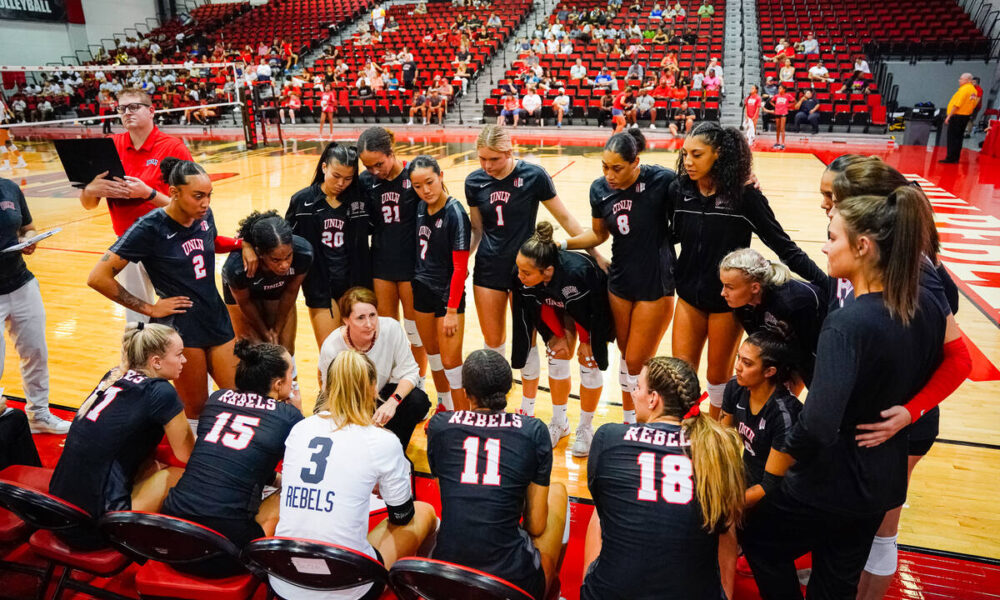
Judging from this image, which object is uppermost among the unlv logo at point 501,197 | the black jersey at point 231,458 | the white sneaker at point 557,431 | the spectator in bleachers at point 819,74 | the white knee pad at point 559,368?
the spectator in bleachers at point 819,74

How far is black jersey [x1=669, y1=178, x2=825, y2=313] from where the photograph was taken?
315 cm

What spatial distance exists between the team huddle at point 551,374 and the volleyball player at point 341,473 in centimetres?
1

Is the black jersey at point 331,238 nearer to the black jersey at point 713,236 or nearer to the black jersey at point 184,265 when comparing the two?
the black jersey at point 184,265

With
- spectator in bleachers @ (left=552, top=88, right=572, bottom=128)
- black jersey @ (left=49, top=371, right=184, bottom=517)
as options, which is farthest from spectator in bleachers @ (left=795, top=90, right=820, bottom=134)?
black jersey @ (left=49, top=371, right=184, bottom=517)

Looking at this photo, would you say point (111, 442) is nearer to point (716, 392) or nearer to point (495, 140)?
point (495, 140)

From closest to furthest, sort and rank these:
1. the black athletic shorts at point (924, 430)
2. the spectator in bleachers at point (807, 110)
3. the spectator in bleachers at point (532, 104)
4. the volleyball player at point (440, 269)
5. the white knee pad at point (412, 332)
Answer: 1. the black athletic shorts at point (924, 430)
2. the volleyball player at point (440, 269)
3. the white knee pad at point (412, 332)
4. the spectator in bleachers at point (807, 110)
5. the spectator in bleachers at point (532, 104)

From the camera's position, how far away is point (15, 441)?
10.5ft

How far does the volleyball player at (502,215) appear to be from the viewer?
371cm

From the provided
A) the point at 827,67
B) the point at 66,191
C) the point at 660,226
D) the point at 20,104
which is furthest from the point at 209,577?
the point at 20,104

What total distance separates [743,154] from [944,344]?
55.5 inches

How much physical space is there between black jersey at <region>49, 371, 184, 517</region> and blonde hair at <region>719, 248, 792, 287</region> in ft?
8.62

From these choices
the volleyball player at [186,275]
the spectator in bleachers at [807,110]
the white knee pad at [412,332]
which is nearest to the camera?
the volleyball player at [186,275]

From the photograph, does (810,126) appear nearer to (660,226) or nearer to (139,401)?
(660,226)

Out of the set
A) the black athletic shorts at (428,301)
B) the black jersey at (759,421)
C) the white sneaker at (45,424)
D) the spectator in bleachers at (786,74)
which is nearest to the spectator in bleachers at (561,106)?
the spectator in bleachers at (786,74)
